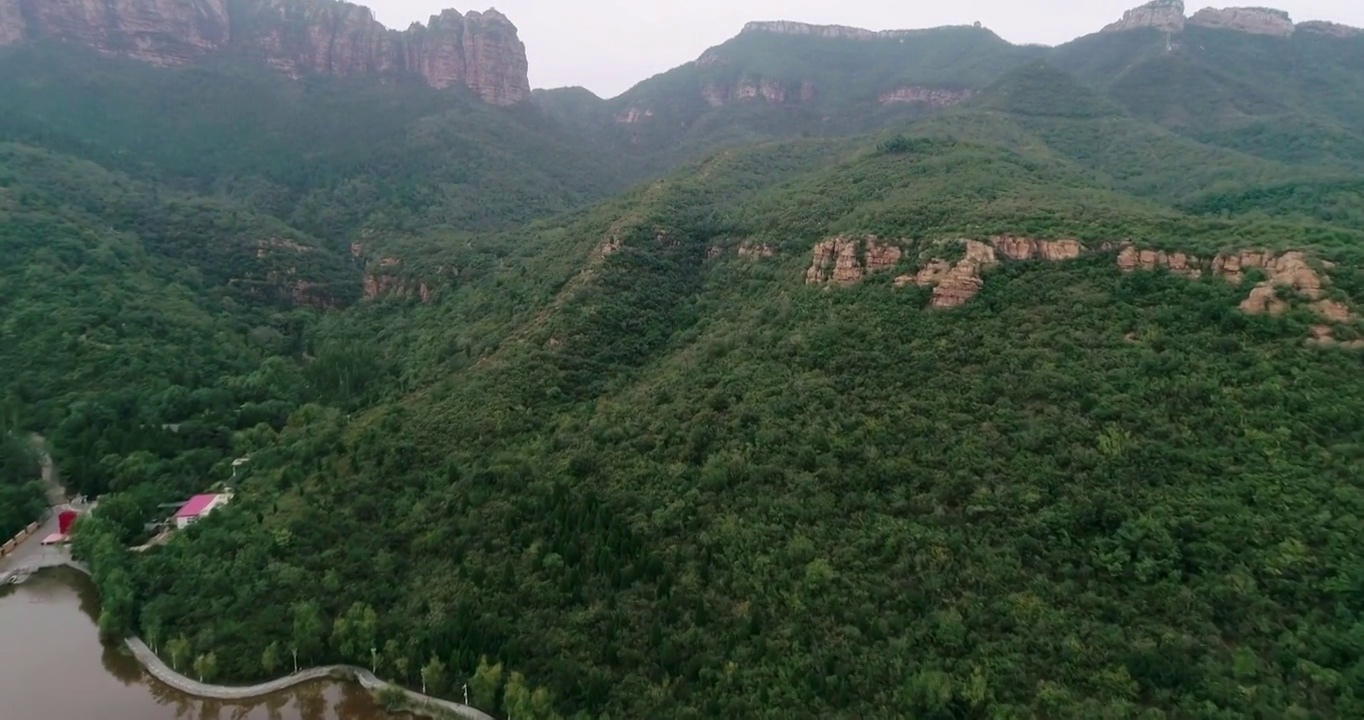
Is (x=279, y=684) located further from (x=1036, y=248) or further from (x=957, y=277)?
(x=1036, y=248)

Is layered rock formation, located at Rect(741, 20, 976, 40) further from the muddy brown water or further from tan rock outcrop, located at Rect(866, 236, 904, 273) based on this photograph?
the muddy brown water

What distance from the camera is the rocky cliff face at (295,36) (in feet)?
375

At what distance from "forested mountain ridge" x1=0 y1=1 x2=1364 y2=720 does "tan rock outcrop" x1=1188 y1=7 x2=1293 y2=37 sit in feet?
265

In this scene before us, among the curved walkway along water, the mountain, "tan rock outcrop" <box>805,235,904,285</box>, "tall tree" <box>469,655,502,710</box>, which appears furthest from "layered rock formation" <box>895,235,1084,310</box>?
the mountain

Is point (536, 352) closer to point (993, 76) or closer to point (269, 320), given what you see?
point (269, 320)

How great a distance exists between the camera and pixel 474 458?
119ft

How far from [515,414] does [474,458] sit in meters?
3.30

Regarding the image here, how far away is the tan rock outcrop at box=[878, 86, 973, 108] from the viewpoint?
13450cm

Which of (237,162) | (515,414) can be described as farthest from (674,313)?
(237,162)

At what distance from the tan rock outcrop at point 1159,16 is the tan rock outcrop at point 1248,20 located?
372 centimetres

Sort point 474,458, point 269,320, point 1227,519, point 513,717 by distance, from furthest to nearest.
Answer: point 269,320 < point 474,458 < point 513,717 < point 1227,519

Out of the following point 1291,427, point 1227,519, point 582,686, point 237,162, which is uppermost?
point 237,162

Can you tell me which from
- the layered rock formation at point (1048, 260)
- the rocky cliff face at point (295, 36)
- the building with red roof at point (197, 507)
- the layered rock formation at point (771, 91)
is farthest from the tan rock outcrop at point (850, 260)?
the layered rock formation at point (771, 91)

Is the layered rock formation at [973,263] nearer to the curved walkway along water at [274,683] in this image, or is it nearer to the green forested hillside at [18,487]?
the curved walkway along water at [274,683]
